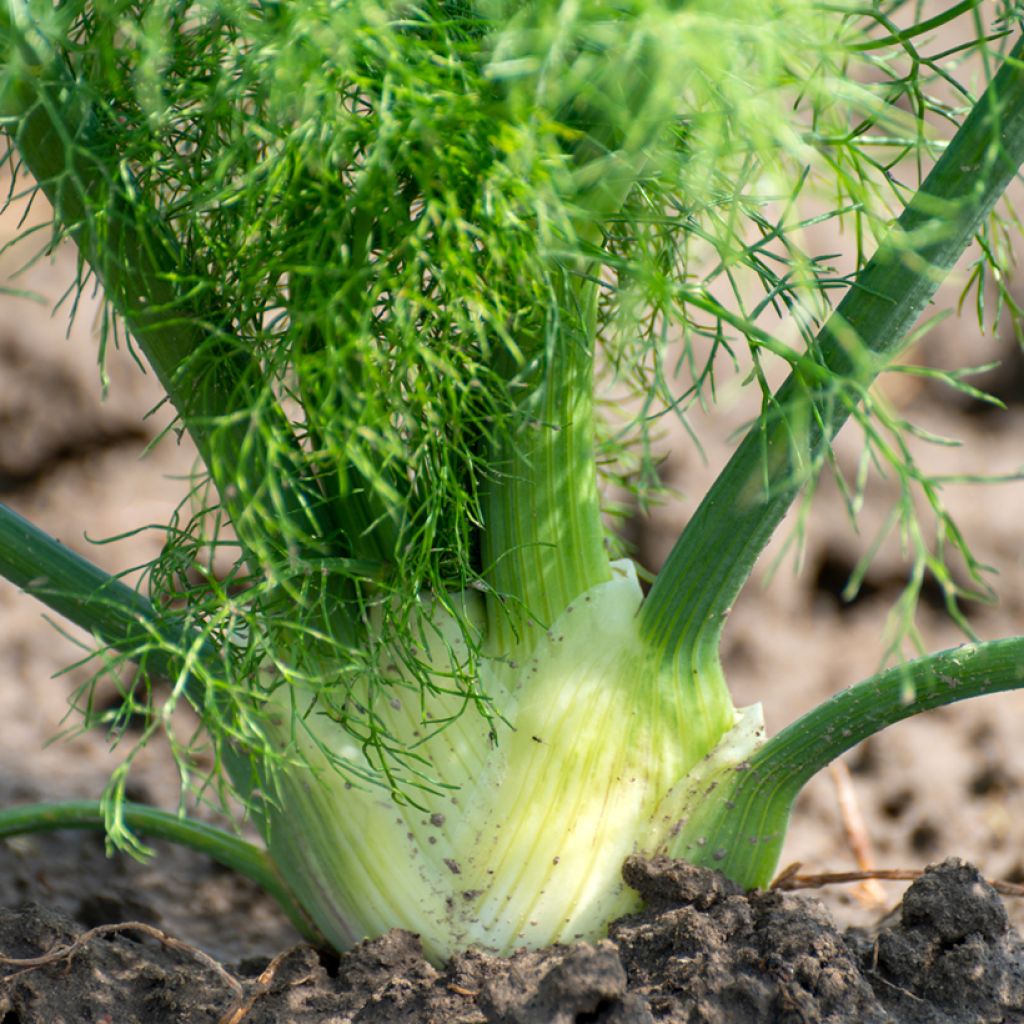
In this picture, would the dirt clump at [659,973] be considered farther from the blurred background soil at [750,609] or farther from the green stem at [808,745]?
the blurred background soil at [750,609]

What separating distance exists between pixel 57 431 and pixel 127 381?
0.09 meters

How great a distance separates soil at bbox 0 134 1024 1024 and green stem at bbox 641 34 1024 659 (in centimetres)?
5

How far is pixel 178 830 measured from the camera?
0.76 metres

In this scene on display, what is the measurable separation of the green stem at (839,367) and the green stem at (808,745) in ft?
0.26

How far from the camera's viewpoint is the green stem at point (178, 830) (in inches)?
30.0

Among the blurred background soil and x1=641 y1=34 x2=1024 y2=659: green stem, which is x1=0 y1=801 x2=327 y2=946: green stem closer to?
the blurred background soil

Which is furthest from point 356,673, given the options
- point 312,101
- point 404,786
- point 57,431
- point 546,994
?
point 57,431

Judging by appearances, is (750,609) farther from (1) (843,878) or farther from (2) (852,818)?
(1) (843,878)

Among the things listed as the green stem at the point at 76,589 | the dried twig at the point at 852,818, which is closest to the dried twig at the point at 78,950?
the green stem at the point at 76,589

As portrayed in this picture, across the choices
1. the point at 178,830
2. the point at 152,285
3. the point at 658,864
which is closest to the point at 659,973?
the point at 658,864

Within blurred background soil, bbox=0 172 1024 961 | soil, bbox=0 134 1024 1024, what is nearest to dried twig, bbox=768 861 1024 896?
soil, bbox=0 134 1024 1024

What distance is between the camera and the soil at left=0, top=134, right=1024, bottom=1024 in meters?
0.64

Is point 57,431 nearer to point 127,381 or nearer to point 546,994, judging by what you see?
point 127,381

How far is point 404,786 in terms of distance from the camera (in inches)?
27.9
